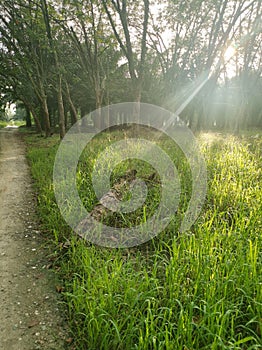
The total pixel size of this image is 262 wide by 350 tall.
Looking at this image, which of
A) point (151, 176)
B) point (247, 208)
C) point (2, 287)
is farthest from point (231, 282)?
point (151, 176)

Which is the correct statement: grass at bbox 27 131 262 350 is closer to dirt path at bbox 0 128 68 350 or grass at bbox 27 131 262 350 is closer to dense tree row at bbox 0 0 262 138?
dirt path at bbox 0 128 68 350

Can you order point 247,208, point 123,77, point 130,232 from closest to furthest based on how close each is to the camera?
point 130,232 → point 247,208 → point 123,77

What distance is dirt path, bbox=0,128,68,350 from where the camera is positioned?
2.22 m

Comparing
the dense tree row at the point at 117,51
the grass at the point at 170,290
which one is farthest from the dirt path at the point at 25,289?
Answer: the dense tree row at the point at 117,51

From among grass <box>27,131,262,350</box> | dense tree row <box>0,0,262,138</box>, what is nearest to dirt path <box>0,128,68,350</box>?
grass <box>27,131,262,350</box>

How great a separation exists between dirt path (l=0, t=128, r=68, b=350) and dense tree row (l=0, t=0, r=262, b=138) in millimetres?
7527

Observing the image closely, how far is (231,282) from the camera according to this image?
7.98ft

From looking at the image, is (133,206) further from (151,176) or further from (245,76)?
(245,76)

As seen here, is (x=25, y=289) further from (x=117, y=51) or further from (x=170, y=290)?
(x=117, y=51)

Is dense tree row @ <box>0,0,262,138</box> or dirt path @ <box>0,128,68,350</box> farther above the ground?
dense tree row @ <box>0,0,262,138</box>

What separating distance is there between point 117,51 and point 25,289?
20987 mm

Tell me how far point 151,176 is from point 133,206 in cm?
139

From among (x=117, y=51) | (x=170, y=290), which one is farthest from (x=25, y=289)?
(x=117, y=51)

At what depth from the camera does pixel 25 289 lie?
2.81m
